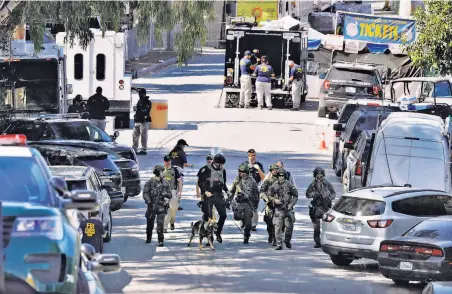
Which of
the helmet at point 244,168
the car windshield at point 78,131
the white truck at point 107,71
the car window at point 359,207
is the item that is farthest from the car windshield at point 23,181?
the white truck at point 107,71

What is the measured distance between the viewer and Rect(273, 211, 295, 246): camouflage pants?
74.2ft

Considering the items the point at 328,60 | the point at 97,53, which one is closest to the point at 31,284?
the point at 97,53

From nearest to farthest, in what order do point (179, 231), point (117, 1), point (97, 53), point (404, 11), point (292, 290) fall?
point (292, 290) → point (117, 1) → point (179, 231) → point (97, 53) → point (404, 11)

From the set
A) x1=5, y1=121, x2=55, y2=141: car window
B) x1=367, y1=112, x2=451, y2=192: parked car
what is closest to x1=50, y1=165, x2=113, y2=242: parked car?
x1=367, y1=112, x2=451, y2=192: parked car

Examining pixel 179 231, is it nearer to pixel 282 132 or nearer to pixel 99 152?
pixel 99 152

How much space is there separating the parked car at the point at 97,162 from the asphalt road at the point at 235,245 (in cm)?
65

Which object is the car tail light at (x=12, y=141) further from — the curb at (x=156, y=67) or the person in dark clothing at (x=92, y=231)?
the curb at (x=156, y=67)

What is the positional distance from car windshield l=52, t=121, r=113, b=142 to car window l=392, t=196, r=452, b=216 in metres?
9.94

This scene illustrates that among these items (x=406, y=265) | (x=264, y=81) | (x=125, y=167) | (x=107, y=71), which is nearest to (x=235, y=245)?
(x=125, y=167)

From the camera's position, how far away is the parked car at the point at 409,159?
82.7 feet

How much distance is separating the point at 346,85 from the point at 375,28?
9053mm

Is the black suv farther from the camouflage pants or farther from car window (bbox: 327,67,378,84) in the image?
car window (bbox: 327,67,378,84)

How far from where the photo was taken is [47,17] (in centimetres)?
2175

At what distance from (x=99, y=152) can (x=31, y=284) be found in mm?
15810
